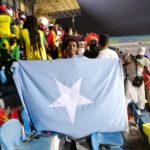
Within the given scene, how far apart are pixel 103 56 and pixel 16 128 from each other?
187 cm

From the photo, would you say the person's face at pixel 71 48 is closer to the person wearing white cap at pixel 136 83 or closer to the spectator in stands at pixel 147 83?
the person wearing white cap at pixel 136 83

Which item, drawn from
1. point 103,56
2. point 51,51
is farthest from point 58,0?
point 103,56

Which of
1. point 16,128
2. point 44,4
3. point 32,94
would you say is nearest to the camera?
point 16,128

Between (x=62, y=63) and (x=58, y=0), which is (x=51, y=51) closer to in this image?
(x=62, y=63)

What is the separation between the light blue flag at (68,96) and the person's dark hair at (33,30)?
1034 mm

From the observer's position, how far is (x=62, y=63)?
5.36 metres

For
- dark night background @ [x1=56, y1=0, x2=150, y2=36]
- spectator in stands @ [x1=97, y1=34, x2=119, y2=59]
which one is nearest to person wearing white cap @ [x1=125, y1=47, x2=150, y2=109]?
spectator in stands @ [x1=97, y1=34, x2=119, y2=59]

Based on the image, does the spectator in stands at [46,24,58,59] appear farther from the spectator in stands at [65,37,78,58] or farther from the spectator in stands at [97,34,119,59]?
the spectator in stands at [65,37,78,58]

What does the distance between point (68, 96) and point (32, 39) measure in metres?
1.42

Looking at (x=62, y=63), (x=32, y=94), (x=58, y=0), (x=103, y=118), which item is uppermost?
(x=58, y=0)

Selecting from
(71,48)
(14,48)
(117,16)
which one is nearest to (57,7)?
(117,16)

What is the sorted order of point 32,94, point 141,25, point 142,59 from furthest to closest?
point 141,25 → point 142,59 → point 32,94

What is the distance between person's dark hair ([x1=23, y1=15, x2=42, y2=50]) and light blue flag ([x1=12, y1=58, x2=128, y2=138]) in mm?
1034

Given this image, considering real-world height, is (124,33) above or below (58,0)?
below
